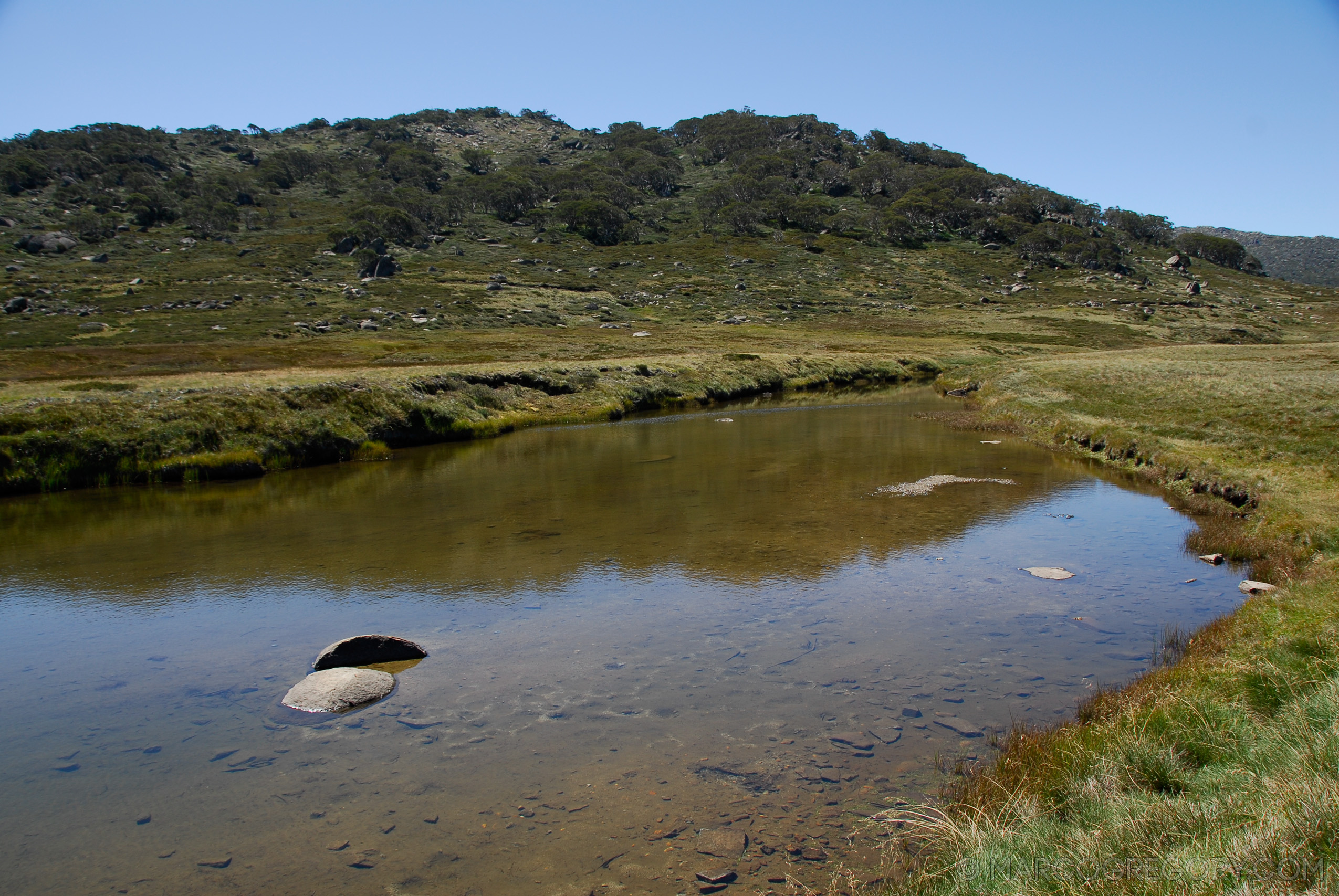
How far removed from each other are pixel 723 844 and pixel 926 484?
18.2 m

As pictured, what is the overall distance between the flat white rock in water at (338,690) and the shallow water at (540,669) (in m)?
0.20

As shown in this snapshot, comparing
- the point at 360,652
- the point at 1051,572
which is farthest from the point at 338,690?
the point at 1051,572

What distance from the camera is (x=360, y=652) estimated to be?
422 inches

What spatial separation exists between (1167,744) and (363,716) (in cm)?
837

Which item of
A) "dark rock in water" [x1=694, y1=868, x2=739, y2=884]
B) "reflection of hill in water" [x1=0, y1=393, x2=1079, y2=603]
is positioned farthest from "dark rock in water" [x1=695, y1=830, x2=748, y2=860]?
"reflection of hill in water" [x1=0, y1=393, x2=1079, y2=603]

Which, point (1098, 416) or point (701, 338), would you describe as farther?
point (701, 338)

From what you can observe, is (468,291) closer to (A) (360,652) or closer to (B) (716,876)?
(A) (360,652)

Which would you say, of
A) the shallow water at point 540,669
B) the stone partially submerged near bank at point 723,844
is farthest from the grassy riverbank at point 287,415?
the stone partially submerged near bank at point 723,844

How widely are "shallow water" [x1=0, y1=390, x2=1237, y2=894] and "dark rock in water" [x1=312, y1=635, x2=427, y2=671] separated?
1.86ft

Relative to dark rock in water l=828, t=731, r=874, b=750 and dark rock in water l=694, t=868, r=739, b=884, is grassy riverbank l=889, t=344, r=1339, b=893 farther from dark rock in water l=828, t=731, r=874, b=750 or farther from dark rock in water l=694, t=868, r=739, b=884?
dark rock in water l=694, t=868, r=739, b=884

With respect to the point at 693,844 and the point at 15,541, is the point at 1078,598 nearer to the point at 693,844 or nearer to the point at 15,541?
the point at 693,844

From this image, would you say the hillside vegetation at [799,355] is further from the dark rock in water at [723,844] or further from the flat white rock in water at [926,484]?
the flat white rock in water at [926,484]

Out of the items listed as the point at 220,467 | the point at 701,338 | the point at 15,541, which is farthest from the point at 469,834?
the point at 701,338

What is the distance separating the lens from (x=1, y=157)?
162 meters
